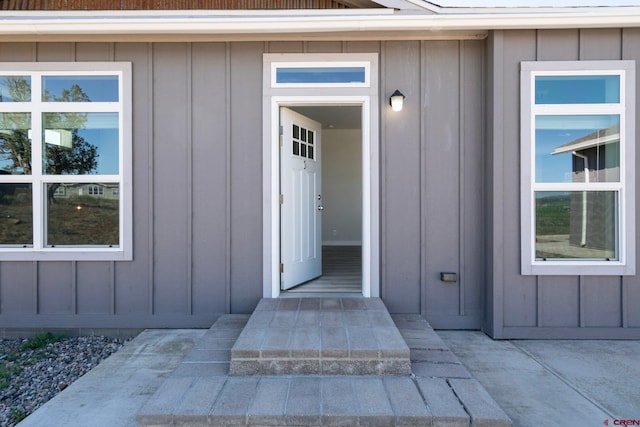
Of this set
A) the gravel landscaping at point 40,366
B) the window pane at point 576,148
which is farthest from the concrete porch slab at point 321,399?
the window pane at point 576,148

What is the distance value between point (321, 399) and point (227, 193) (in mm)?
2163

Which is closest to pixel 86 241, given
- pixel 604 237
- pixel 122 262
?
pixel 122 262

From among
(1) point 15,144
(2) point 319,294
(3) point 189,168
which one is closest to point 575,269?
(2) point 319,294

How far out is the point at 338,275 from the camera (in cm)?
466

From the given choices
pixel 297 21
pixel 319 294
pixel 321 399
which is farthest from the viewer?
pixel 319 294

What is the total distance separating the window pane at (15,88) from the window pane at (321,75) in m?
2.40

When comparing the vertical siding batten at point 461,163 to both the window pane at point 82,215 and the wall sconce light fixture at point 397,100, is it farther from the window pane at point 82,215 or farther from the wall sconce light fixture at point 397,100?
the window pane at point 82,215

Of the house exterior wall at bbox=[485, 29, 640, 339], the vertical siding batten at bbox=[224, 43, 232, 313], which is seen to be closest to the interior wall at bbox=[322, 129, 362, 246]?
the vertical siding batten at bbox=[224, 43, 232, 313]

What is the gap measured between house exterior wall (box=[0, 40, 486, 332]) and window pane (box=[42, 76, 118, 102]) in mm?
188

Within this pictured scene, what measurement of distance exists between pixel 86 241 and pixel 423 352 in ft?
10.6

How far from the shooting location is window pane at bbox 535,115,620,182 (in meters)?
3.40

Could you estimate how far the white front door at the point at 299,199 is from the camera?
3814 millimetres

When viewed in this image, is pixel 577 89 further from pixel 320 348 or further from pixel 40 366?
pixel 40 366

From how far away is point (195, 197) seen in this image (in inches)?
143
